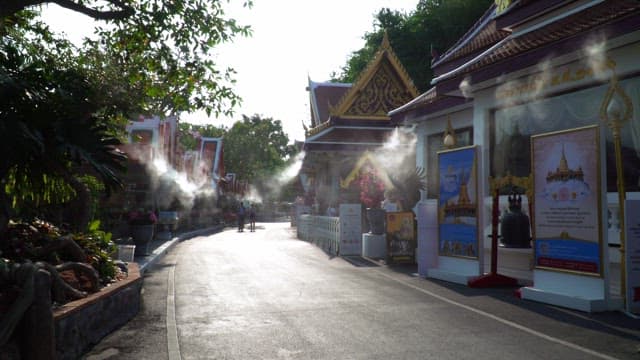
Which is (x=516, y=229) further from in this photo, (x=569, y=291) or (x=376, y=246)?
(x=376, y=246)

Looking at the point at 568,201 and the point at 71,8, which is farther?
the point at 568,201

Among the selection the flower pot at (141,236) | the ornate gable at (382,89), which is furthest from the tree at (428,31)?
the flower pot at (141,236)

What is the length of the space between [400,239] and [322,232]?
21.5 feet

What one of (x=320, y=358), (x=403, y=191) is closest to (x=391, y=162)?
(x=403, y=191)

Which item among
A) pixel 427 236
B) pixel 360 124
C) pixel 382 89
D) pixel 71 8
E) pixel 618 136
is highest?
pixel 382 89

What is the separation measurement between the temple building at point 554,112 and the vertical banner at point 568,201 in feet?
0.11

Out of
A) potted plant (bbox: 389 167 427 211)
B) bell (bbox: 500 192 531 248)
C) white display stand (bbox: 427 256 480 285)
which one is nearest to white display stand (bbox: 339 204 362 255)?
potted plant (bbox: 389 167 427 211)

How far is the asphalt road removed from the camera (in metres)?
5.79

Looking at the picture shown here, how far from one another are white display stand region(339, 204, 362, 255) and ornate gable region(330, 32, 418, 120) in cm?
1288

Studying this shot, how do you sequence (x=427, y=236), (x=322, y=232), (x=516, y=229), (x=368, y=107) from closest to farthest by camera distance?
(x=516, y=229) < (x=427, y=236) < (x=322, y=232) < (x=368, y=107)

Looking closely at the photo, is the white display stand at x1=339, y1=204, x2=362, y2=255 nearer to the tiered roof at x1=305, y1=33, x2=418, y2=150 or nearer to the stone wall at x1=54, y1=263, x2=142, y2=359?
the stone wall at x1=54, y1=263, x2=142, y2=359

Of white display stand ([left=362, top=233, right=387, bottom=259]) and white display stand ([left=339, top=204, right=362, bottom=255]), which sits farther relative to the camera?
white display stand ([left=339, top=204, right=362, bottom=255])

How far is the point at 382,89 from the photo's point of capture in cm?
3019

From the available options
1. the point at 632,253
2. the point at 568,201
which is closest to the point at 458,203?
the point at 568,201
